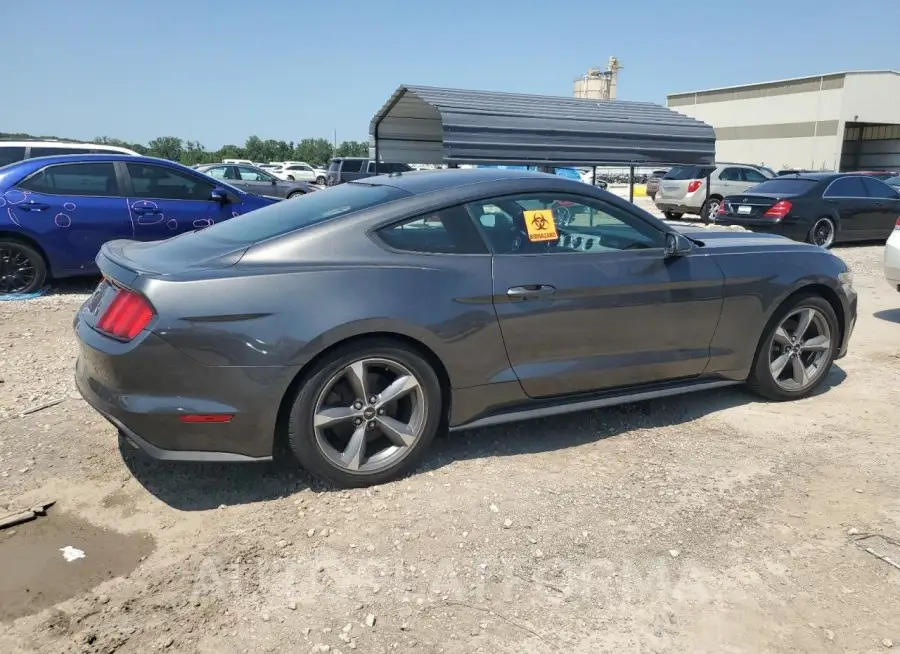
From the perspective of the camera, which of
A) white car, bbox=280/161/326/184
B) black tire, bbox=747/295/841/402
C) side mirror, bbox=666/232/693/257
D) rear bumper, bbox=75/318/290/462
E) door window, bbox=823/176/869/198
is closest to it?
rear bumper, bbox=75/318/290/462

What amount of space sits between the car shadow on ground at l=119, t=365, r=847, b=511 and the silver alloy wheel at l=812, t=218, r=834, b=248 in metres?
9.04

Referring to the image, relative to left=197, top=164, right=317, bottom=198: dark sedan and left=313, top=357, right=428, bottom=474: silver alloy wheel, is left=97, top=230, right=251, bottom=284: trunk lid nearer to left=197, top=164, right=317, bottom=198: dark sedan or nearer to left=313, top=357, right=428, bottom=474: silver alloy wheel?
left=313, top=357, right=428, bottom=474: silver alloy wheel

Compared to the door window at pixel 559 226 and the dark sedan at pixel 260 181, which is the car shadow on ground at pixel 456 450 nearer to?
the door window at pixel 559 226

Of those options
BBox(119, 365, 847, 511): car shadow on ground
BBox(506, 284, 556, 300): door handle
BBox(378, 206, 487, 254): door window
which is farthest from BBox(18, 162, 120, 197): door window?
BBox(506, 284, 556, 300): door handle

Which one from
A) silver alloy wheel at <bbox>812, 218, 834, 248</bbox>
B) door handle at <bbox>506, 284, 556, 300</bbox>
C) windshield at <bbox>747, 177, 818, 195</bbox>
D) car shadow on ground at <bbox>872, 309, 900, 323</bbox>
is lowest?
car shadow on ground at <bbox>872, 309, 900, 323</bbox>

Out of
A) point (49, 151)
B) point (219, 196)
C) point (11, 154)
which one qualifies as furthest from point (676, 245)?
point (11, 154)

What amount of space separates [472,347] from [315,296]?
0.81 metres

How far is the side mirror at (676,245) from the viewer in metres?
3.92

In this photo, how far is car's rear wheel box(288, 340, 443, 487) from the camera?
312cm

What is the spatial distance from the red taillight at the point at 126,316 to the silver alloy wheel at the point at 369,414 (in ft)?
2.66

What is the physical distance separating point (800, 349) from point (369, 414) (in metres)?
2.97

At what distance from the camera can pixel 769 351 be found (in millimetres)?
4406

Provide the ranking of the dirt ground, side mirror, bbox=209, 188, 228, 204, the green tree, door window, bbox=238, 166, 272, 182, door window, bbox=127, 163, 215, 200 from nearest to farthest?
the dirt ground
door window, bbox=127, 163, 215, 200
side mirror, bbox=209, 188, 228, 204
door window, bbox=238, 166, 272, 182
the green tree

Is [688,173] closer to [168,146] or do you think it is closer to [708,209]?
[708,209]
